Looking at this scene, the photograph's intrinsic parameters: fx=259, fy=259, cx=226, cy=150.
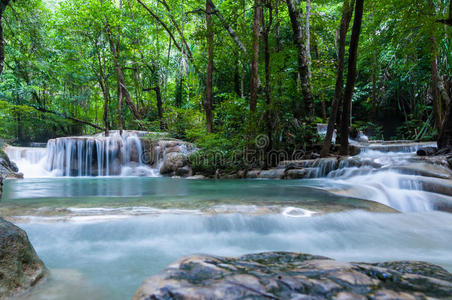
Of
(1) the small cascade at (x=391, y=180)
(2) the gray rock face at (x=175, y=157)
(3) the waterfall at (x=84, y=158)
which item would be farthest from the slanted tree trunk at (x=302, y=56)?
(3) the waterfall at (x=84, y=158)

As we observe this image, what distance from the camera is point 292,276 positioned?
3.62 ft

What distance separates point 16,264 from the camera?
1493mm

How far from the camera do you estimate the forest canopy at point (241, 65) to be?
7496 mm

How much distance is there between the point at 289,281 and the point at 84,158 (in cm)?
1312

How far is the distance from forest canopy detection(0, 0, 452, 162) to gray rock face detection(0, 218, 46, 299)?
218 inches

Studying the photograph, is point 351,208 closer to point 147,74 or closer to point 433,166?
point 433,166

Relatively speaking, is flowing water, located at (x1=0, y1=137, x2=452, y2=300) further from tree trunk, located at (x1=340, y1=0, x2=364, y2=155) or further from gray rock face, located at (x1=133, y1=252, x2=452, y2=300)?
tree trunk, located at (x1=340, y1=0, x2=364, y2=155)

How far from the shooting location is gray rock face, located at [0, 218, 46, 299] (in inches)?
55.6

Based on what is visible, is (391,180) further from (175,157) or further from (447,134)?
(175,157)

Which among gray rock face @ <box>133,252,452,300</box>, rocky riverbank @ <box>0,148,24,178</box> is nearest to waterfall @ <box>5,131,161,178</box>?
rocky riverbank @ <box>0,148,24,178</box>

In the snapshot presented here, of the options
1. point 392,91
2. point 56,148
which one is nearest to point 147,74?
point 56,148

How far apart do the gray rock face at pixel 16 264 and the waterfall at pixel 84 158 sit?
10117 mm

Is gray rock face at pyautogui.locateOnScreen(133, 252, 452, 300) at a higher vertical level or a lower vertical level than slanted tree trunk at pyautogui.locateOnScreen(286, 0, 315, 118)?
lower

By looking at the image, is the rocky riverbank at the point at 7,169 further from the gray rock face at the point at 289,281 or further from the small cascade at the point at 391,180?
the gray rock face at the point at 289,281
